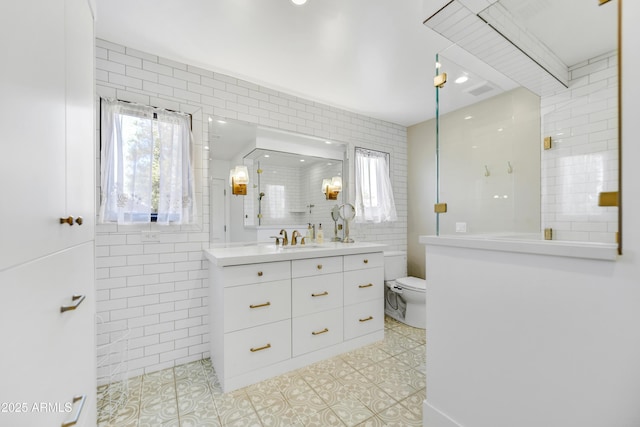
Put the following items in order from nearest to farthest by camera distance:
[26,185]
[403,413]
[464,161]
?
[26,185] < [403,413] < [464,161]

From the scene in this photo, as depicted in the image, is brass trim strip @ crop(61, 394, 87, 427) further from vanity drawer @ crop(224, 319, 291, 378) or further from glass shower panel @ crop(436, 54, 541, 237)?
glass shower panel @ crop(436, 54, 541, 237)

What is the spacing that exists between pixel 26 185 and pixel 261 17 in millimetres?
1764

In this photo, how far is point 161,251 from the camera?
2207 mm

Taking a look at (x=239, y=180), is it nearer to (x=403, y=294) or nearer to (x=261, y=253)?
(x=261, y=253)

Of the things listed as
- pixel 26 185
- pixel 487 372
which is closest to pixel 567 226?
pixel 487 372

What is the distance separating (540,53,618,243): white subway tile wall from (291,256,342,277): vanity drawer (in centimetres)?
154

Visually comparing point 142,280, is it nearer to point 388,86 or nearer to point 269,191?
point 269,191

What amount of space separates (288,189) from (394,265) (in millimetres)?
1759

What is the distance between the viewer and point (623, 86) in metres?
0.92

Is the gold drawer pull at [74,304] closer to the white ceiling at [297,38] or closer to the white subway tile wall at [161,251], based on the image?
the white subway tile wall at [161,251]

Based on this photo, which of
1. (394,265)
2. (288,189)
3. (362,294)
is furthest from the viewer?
(394,265)

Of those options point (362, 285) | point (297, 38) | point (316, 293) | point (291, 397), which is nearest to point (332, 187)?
point (362, 285)

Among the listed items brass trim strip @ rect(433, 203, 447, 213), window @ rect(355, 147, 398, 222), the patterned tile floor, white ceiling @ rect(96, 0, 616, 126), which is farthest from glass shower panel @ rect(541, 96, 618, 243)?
window @ rect(355, 147, 398, 222)

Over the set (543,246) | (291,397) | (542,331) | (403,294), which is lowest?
(291,397)
